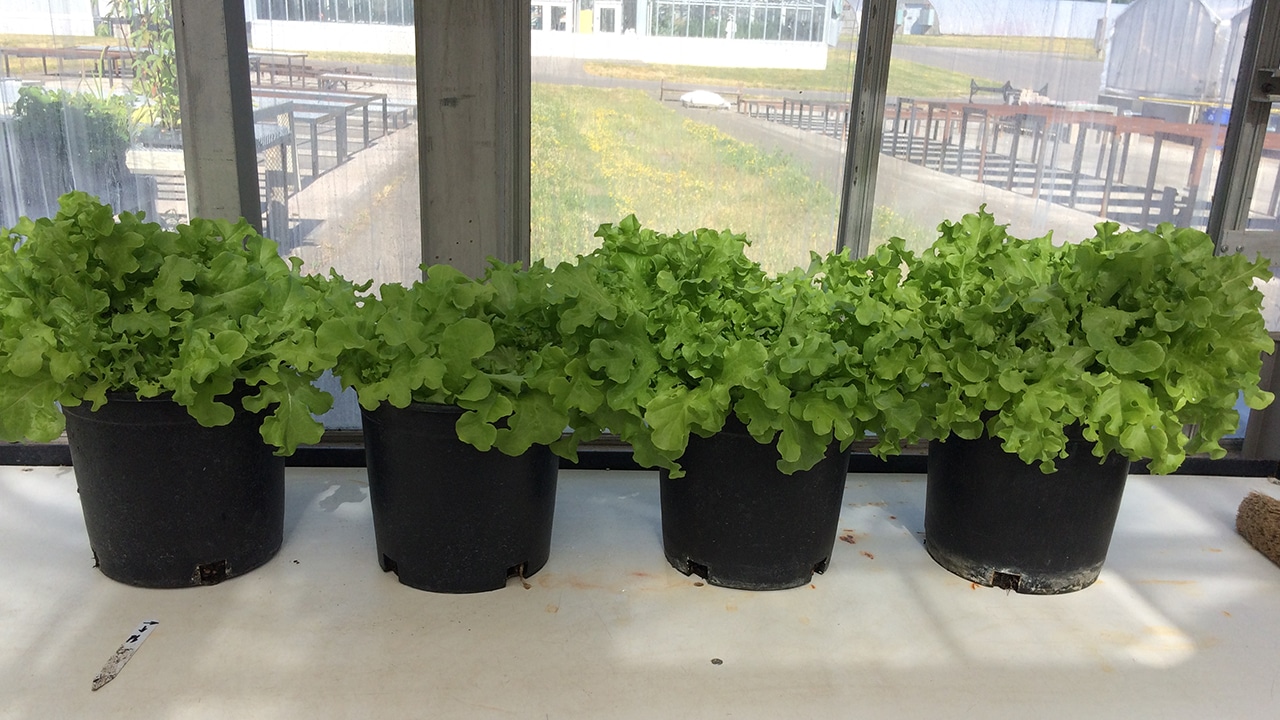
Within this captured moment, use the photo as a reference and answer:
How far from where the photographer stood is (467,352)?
2.03 m

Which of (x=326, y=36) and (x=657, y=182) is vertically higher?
(x=326, y=36)

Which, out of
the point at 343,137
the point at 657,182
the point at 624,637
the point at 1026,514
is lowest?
the point at 624,637

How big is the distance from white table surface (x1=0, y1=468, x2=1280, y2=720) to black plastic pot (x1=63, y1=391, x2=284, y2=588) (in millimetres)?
73

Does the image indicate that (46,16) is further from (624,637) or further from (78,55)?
(624,637)

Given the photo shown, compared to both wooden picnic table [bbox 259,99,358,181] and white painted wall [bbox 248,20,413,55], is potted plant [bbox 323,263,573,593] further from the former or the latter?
white painted wall [bbox 248,20,413,55]

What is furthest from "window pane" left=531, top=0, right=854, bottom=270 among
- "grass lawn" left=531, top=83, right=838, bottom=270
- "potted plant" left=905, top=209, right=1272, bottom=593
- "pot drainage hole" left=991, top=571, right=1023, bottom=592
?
"pot drainage hole" left=991, top=571, right=1023, bottom=592

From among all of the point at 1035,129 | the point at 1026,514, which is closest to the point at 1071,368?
the point at 1026,514

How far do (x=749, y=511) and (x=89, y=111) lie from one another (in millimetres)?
2068

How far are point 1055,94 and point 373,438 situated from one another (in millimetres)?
2155

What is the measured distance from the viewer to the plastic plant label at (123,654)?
1910 millimetres

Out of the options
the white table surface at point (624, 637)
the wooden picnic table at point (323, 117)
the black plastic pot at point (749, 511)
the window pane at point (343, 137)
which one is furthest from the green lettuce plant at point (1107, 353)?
the wooden picnic table at point (323, 117)

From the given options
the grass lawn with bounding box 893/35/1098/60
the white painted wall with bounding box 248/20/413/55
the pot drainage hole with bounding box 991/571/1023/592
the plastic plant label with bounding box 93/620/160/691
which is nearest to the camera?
the plastic plant label with bounding box 93/620/160/691

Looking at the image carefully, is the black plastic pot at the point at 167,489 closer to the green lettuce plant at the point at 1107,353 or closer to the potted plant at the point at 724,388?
the potted plant at the point at 724,388

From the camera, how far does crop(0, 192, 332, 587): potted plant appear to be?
6.53 ft
